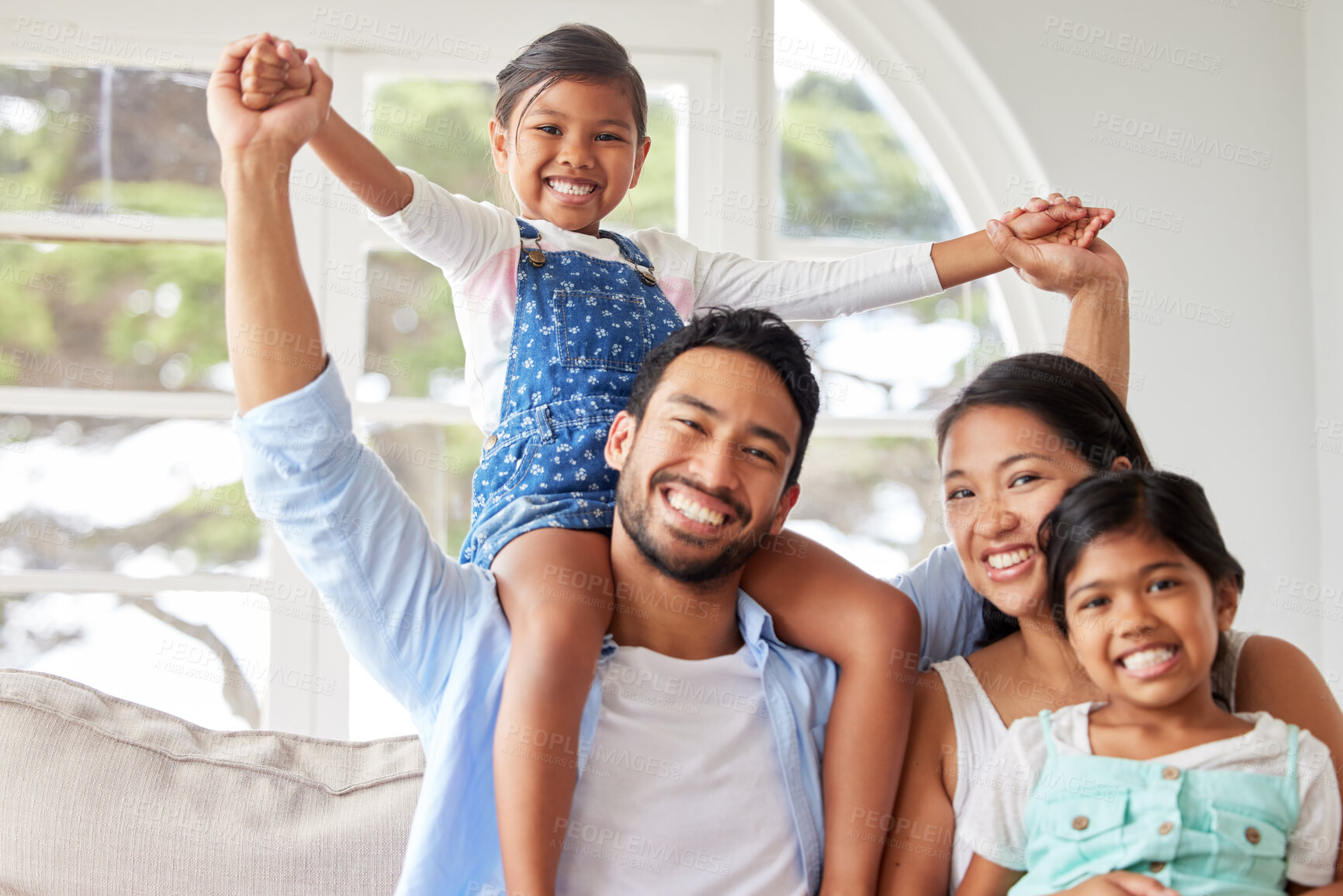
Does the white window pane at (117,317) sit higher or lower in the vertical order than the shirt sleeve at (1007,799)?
higher

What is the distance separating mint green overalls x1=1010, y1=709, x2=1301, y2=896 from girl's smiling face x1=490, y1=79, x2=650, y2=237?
3.61ft

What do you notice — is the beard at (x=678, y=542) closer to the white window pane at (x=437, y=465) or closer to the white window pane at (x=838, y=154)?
the white window pane at (x=437, y=465)

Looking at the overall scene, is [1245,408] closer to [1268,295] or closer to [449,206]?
[1268,295]

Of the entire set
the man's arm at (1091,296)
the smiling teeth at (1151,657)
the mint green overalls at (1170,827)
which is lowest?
the mint green overalls at (1170,827)

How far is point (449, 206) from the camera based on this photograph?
5.49 feet

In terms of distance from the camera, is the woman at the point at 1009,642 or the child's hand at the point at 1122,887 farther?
the woman at the point at 1009,642

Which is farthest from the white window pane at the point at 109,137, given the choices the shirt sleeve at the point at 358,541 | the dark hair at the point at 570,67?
the shirt sleeve at the point at 358,541

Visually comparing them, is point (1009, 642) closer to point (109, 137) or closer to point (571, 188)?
point (571, 188)

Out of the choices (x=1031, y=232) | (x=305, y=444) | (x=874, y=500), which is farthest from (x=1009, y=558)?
(x=874, y=500)

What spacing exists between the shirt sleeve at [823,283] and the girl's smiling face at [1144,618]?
753mm

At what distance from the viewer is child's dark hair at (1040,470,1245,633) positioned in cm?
130

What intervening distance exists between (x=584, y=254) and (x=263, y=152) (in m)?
0.65

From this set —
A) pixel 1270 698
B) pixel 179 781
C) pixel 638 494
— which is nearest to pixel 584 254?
pixel 638 494

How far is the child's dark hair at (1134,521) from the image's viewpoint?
130 centimetres
